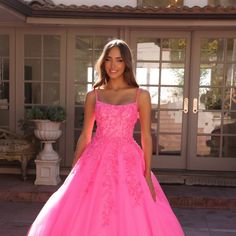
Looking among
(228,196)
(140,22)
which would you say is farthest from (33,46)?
(228,196)

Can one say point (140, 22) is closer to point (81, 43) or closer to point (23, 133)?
point (81, 43)

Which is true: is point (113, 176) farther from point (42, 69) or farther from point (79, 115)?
point (42, 69)

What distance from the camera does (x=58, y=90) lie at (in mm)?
5996

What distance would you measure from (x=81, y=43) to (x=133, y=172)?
3.71 metres

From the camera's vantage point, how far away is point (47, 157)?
211 inches

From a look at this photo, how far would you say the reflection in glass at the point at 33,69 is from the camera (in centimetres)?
598

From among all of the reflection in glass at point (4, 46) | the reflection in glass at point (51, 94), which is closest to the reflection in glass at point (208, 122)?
the reflection in glass at point (51, 94)

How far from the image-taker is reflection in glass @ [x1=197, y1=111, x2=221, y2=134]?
591 cm

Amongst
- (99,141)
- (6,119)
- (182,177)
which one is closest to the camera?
(99,141)

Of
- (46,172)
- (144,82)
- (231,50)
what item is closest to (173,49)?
(144,82)

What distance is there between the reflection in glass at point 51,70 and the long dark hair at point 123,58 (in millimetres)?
3362

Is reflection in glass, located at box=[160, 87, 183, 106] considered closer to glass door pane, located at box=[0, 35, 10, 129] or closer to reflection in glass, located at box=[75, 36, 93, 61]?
reflection in glass, located at box=[75, 36, 93, 61]

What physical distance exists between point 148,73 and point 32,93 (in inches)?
68.3

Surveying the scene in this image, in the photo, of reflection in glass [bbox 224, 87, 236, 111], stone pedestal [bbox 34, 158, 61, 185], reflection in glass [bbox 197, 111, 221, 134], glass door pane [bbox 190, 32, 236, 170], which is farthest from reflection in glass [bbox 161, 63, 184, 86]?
stone pedestal [bbox 34, 158, 61, 185]
